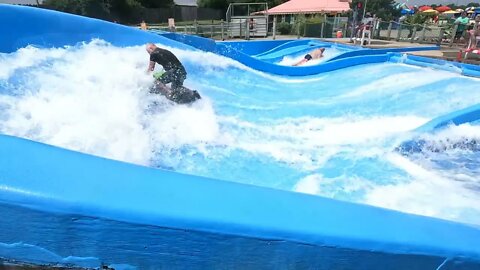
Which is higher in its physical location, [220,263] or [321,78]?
[220,263]

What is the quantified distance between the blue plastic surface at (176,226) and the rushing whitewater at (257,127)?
151 centimetres

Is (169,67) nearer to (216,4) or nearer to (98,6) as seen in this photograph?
(98,6)

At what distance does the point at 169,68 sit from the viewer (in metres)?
5.08

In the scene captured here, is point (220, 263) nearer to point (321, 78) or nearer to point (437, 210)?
point (437, 210)

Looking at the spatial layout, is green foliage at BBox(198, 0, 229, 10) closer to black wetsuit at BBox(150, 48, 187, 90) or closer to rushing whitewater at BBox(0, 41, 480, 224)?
rushing whitewater at BBox(0, 41, 480, 224)

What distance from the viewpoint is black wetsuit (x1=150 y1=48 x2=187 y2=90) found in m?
5.01

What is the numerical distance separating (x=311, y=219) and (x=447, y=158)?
114 inches

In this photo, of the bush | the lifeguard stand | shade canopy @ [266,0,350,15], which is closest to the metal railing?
the lifeguard stand

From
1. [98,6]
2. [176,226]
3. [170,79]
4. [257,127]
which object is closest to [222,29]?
[170,79]

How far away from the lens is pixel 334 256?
3.97 ft

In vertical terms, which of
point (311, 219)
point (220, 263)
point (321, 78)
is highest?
point (311, 219)

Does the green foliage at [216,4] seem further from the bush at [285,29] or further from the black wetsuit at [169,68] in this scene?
the black wetsuit at [169,68]

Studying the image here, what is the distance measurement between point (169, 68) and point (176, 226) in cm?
418

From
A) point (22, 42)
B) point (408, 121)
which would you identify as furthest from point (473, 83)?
point (22, 42)
